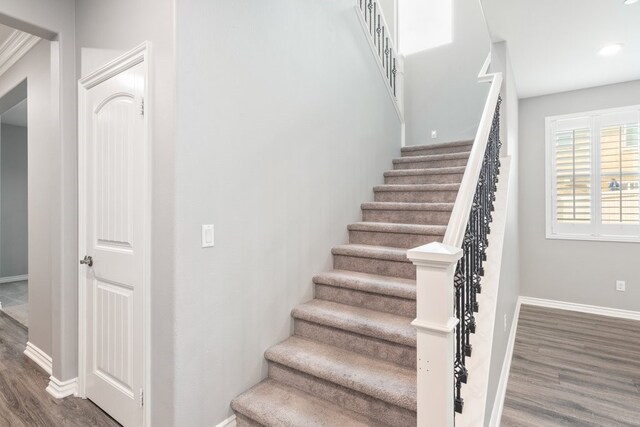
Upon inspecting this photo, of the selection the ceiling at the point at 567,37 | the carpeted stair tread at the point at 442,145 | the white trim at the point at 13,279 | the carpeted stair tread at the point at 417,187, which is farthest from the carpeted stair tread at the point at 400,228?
the white trim at the point at 13,279

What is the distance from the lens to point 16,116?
17.7ft

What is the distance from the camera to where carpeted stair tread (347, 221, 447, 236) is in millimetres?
2637

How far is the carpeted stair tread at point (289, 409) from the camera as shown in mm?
1746

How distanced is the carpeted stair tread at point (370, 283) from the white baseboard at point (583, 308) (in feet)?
11.0

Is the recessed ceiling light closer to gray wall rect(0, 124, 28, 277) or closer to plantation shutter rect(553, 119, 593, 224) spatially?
plantation shutter rect(553, 119, 593, 224)

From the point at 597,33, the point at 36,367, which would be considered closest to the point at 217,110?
the point at 36,367

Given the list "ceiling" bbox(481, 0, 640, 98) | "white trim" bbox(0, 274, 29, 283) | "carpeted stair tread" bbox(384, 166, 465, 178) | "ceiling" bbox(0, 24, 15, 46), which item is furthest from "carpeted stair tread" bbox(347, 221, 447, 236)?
"white trim" bbox(0, 274, 29, 283)

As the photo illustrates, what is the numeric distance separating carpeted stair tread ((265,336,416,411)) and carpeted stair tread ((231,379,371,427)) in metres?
0.14

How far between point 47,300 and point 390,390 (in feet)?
9.12

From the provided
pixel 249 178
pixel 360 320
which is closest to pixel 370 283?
pixel 360 320

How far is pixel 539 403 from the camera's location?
2439 millimetres

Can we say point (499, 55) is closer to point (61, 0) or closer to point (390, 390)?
point (390, 390)

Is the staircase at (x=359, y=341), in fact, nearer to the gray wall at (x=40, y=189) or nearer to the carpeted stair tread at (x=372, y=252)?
the carpeted stair tread at (x=372, y=252)

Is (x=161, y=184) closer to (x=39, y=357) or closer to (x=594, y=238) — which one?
(x=39, y=357)
